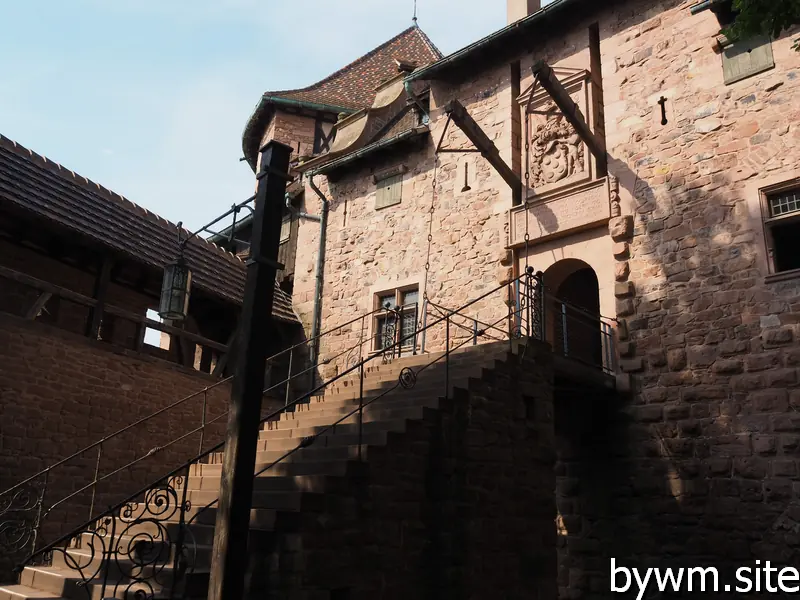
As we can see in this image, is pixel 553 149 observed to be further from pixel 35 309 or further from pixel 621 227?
pixel 35 309

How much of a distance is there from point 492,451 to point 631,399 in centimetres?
310

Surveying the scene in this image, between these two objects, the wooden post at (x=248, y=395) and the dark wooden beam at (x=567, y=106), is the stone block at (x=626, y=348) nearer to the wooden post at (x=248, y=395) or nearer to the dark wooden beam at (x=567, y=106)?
the dark wooden beam at (x=567, y=106)

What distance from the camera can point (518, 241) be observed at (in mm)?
12031

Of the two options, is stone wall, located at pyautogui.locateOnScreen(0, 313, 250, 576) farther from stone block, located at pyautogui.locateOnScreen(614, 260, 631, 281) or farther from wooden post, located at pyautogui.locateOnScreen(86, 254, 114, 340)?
stone block, located at pyautogui.locateOnScreen(614, 260, 631, 281)

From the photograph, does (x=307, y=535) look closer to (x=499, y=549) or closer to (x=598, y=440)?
(x=499, y=549)

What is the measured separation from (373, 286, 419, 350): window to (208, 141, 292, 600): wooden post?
8262 millimetres

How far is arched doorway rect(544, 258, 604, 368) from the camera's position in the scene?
11649 millimetres

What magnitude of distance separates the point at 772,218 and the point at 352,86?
50.7 feet

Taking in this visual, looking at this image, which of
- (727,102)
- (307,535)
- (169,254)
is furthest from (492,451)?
(169,254)

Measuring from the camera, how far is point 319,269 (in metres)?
15.6

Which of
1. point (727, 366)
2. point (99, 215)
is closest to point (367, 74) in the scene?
point (99, 215)

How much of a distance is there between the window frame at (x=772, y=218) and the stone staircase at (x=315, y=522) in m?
3.88

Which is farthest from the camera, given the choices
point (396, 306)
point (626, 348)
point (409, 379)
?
point (396, 306)

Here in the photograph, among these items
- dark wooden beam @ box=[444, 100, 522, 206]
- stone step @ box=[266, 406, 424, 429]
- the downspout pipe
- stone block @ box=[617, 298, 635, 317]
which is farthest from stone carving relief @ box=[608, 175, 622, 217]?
the downspout pipe
